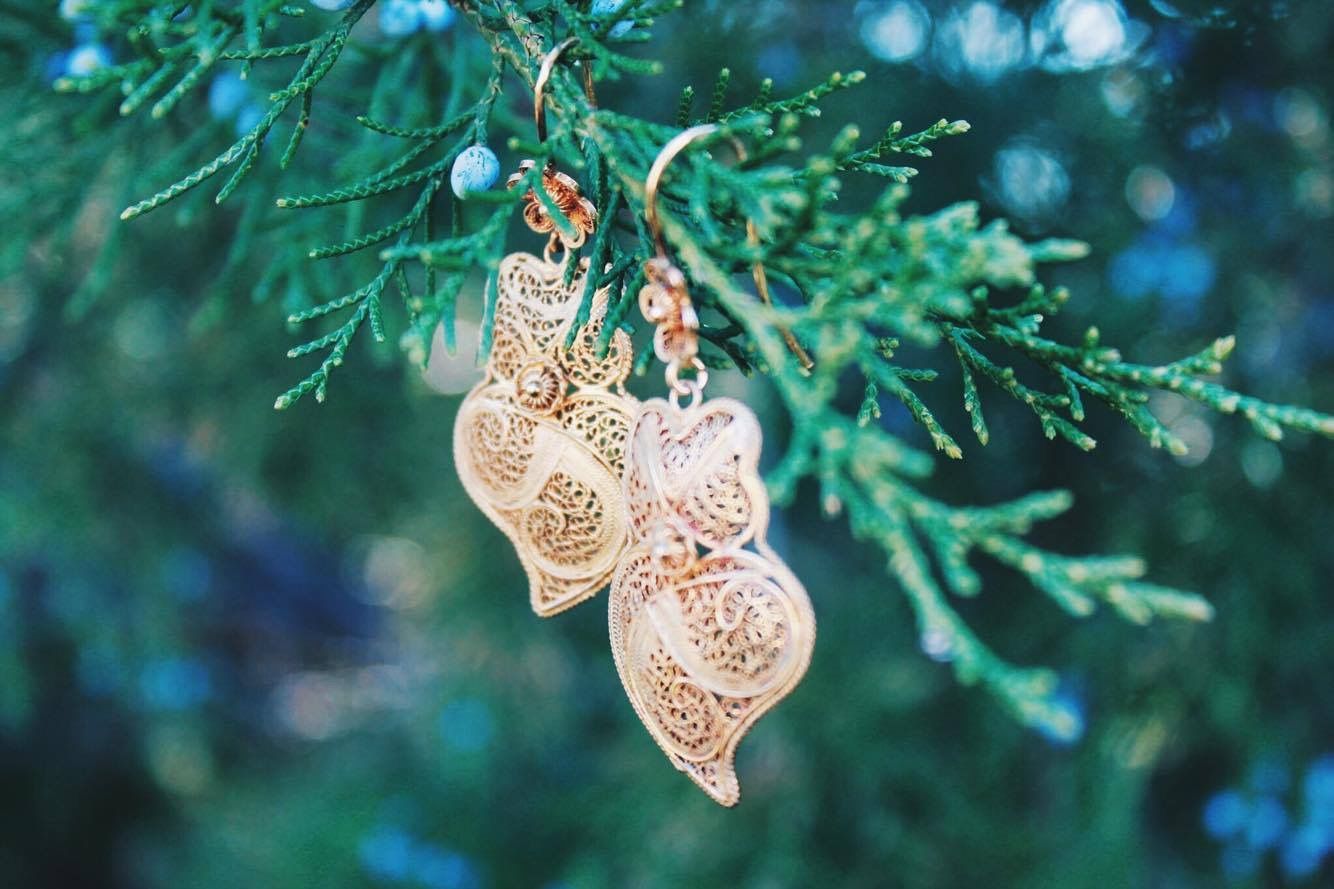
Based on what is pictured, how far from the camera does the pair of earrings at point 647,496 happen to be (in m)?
0.88

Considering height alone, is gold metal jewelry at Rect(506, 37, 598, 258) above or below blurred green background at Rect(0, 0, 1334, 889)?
above

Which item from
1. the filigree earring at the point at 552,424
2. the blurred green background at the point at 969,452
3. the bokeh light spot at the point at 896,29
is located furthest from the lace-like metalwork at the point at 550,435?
the bokeh light spot at the point at 896,29

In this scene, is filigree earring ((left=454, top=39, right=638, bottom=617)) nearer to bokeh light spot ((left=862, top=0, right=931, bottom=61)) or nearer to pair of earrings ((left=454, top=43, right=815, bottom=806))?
pair of earrings ((left=454, top=43, right=815, bottom=806))

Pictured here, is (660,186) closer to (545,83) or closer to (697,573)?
(545,83)

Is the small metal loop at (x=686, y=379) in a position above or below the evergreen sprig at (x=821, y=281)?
below

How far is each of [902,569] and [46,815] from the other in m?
5.84

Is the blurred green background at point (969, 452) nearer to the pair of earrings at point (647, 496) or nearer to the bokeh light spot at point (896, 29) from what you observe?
the bokeh light spot at point (896, 29)

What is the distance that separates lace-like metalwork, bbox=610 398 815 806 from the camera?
0.87 m

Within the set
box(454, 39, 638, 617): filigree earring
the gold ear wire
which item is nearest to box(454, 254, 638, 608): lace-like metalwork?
box(454, 39, 638, 617): filigree earring

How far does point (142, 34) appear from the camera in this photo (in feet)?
3.17

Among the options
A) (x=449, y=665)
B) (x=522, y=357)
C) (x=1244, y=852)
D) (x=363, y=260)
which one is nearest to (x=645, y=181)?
(x=522, y=357)

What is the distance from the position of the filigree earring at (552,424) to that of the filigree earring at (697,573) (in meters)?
0.07

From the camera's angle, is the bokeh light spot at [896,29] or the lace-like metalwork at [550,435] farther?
the bokeh light spot at [896,29]

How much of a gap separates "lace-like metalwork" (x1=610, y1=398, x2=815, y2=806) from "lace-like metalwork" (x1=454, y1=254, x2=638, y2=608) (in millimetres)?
69
